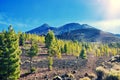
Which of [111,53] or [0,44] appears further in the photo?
[111,53]

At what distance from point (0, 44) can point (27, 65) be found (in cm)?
5011

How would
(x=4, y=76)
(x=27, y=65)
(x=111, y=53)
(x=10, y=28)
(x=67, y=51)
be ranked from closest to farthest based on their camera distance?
(x=4, y=76) → (x=10, y=28) → (x=27, y=65) → (x=67, y=51) → (x=111, y=53)

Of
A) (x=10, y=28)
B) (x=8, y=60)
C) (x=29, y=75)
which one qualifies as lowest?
(x=29, y=75)

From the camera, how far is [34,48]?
95.1 meters

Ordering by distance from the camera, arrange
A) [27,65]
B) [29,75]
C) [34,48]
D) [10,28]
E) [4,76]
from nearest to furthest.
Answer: [4,76] < [10,28] < [29,75] < [34,48] < [27,65]

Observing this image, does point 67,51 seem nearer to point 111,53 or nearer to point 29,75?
point 111,53

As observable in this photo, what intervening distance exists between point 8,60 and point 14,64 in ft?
4.92

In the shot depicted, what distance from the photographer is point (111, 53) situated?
7505 inches

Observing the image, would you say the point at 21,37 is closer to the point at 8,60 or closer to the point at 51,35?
the point at 51,35

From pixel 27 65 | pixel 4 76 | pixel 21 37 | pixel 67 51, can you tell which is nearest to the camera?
pixel 4 76

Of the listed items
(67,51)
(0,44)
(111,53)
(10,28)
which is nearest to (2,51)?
(0,44)

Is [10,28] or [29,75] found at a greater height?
[10,28]

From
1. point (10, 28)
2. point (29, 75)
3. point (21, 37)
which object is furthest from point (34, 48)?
point (21, 37)

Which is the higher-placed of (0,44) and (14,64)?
(0,44)
